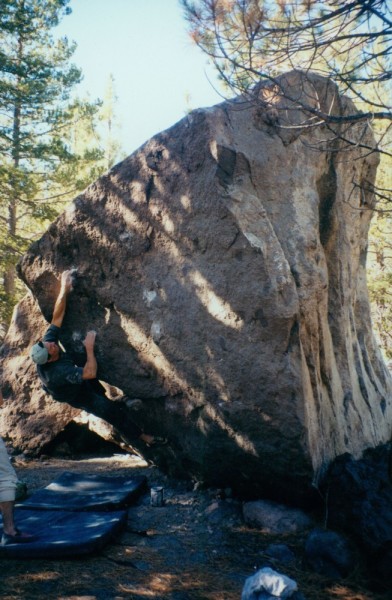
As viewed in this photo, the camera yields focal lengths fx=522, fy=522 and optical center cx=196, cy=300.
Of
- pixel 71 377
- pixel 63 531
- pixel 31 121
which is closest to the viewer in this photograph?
pixel 63 531

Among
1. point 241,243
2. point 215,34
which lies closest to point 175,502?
point 241,243

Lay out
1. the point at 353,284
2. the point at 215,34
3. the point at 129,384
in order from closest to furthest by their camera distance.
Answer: the point at 215,34
the point at 129,384
the point at 353,284

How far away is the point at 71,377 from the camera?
5621 mm

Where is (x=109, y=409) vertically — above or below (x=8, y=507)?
above

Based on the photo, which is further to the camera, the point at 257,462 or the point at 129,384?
the point at 129,384

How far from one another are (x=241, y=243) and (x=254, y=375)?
3.93 ft

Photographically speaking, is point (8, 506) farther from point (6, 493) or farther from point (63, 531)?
point (63, 531)

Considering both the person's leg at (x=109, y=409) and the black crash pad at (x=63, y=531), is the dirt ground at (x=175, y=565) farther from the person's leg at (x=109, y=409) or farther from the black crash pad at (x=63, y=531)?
the person's leg at (x=109, y=409)

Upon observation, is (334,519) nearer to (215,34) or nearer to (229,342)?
(229,342)

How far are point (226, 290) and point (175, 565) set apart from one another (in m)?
2.32

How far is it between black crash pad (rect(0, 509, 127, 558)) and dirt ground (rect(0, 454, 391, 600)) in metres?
0.07

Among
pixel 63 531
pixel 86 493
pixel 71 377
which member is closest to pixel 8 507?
pixel 63 531

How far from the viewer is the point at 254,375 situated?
15.4 ft

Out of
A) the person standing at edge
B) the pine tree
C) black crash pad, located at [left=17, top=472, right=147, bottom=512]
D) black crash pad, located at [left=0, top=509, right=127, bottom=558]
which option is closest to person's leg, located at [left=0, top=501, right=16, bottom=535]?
the person standing at edge
